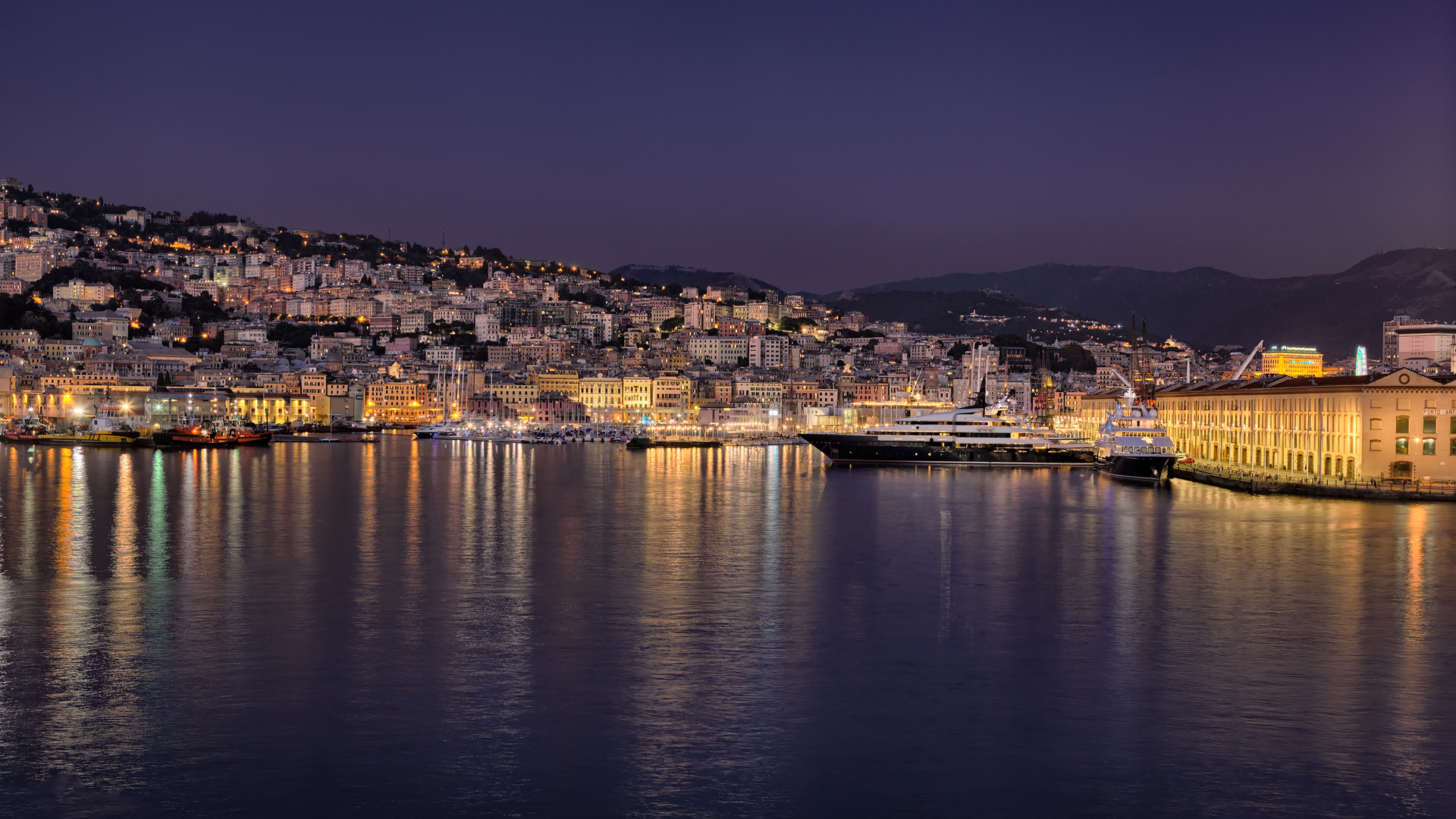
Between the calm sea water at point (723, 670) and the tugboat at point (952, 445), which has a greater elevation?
the tugboat at point (952, 445)

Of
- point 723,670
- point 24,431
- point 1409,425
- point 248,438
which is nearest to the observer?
point 723,670

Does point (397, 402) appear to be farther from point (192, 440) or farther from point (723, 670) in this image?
point (723, 670)

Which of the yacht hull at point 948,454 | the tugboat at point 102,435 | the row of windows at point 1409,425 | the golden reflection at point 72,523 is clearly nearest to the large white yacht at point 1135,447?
the yacht hull at point 948,454

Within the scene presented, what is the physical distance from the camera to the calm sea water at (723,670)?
24.6 feet

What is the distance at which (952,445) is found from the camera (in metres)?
46.0

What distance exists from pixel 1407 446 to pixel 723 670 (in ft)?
80.9

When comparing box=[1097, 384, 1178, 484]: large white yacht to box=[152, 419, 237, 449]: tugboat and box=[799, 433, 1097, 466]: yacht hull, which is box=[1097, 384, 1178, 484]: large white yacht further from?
box=[152, 419, 237, 449]: tugboat

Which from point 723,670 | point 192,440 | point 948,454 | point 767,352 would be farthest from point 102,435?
point 767,352

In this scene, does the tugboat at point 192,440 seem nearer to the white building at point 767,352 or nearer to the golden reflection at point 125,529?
the golden reflection at point 125,529

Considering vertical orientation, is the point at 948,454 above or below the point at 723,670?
above

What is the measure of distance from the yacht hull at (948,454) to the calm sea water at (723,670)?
77.4ft

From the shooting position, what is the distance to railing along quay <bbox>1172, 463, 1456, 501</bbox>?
27125 mm

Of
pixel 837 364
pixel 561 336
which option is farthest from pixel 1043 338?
pixel 561 336

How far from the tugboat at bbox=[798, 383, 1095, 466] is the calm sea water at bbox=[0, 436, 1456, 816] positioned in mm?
23670
